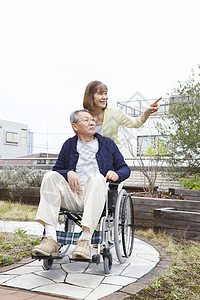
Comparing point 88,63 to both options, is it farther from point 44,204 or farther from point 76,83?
point 44,204

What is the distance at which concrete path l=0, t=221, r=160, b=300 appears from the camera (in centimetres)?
201

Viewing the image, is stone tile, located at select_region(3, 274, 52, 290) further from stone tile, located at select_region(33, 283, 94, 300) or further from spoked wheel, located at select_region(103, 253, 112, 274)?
spoked wheel, located at select_region(103, 253, 112, 274)

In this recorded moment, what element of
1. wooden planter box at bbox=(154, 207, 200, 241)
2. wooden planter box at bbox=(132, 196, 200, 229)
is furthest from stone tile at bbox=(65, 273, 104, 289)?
wooden planter box at bbox=(132, 196, 200, 229)

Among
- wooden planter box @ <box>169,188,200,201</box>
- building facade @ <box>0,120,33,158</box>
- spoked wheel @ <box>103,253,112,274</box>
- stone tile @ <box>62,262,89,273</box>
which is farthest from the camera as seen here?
building facade @ <box>0,120,33,158</box>

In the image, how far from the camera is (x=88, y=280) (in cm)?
222

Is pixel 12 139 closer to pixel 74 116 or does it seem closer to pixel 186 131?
pixel 186 131

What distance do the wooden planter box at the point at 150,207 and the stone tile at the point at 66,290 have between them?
2.07 metres

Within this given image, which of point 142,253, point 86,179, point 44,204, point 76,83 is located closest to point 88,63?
point 76,83

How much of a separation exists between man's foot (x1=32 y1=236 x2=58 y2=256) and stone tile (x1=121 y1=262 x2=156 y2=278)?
1.79 feet

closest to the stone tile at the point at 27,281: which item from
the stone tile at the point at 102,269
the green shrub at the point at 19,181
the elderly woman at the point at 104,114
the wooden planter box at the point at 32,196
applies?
the stone tile at the point at 102,269

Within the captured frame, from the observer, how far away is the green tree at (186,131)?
6219mm

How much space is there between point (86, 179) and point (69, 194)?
163 mm

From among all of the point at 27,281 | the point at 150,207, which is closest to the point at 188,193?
the point at 150,207

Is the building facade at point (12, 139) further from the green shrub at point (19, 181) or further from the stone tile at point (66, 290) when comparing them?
the stone tile at point (66, 290)
